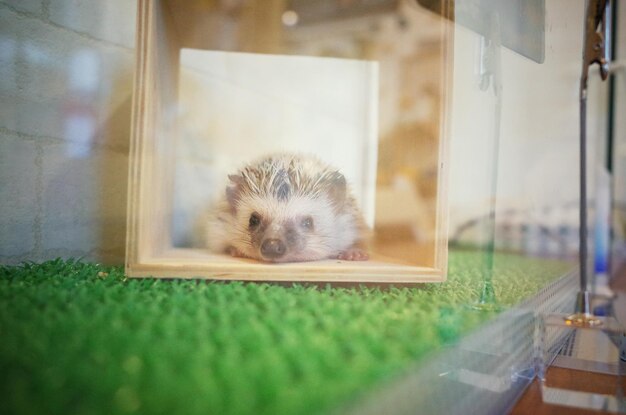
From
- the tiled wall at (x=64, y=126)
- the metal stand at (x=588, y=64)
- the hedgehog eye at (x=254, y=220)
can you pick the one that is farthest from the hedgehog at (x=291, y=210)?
the metal stand at (x=588, y=64)

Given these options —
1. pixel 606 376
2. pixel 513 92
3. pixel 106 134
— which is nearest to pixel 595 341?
pixel 606 376

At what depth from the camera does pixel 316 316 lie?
1.04 meters

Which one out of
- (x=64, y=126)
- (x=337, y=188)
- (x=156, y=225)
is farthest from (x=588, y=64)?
(x=64, y=126)

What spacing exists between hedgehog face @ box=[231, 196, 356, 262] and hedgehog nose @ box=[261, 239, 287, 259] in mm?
33

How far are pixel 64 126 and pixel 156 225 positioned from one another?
575 millimetres

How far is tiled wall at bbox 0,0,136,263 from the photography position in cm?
156

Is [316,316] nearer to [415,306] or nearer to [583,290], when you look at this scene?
[415,306]

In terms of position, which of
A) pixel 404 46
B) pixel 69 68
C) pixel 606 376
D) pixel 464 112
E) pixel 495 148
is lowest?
pixel 606 376

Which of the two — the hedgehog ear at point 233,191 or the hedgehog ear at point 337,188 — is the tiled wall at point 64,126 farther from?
the hedgehog ear at point 337,188

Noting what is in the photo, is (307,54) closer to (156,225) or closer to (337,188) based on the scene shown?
(337,188)

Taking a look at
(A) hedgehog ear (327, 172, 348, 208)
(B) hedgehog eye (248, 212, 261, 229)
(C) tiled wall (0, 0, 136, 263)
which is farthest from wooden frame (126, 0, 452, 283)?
(A) hedgehog ear (327, 172, 348, 208)

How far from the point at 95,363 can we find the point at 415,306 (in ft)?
2.57

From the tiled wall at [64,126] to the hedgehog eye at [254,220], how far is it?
521 mm

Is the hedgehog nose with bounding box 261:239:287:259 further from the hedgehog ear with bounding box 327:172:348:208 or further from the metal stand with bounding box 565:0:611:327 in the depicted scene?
the metal stand with bounding box 565:0:611:327
